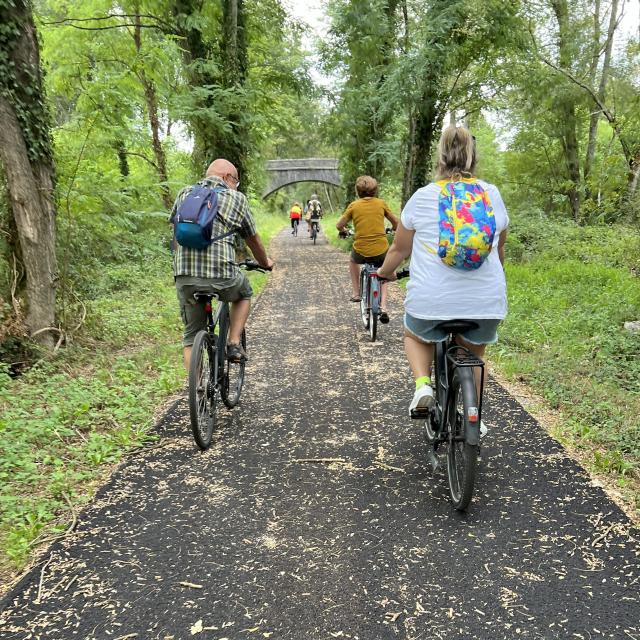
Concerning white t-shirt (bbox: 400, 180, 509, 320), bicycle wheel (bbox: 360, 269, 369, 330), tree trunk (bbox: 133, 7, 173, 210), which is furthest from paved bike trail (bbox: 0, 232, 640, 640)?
tree trunk (bbox: 133, 7, 173, 210)

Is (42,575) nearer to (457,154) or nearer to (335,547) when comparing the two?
(335,547)

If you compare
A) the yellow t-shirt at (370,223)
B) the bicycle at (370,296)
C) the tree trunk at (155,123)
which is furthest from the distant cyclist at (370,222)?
the tree trunk at (155,123)

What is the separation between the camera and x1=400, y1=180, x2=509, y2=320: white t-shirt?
2.84 meters

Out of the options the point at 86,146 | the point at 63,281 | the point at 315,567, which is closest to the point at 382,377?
the point at 315,567

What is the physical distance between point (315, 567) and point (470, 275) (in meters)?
1.74

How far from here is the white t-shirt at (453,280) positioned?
2.84 metres

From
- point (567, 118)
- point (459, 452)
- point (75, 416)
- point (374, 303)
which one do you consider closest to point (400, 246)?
point (459, 452)

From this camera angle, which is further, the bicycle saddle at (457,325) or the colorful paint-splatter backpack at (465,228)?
the bicycle saddle at (457,325)

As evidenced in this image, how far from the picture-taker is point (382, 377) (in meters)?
5.39

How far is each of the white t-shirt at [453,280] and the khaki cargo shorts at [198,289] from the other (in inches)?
66.6

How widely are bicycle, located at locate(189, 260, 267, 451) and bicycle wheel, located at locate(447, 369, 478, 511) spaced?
1.75 m

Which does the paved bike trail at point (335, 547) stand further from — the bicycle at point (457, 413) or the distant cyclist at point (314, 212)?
the distant cyclist at point (314, 212)

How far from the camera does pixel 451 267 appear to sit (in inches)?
111

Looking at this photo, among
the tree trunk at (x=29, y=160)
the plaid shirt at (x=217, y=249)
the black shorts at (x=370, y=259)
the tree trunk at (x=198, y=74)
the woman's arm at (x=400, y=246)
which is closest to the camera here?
the woman's arm at (x=400, y=246)
